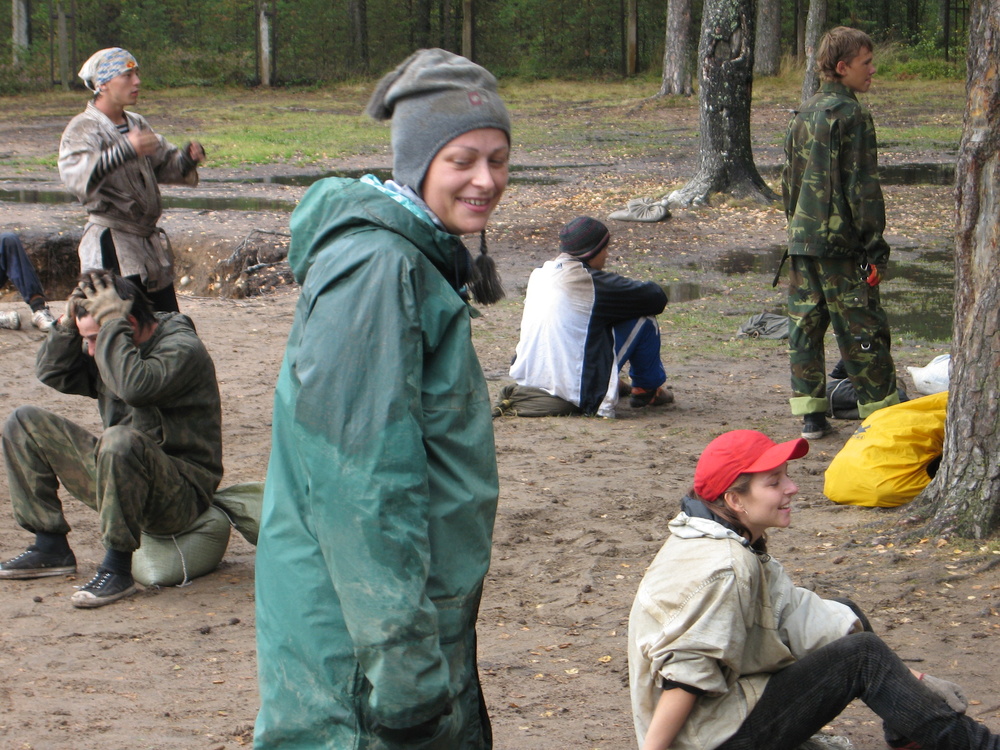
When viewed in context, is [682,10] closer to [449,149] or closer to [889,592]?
[889,592]

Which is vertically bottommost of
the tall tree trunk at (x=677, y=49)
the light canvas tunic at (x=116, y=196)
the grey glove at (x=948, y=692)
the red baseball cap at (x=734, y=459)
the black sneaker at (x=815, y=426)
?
the black sneaker at (x=815, y=426)

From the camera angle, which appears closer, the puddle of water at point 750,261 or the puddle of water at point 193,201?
the puddle of water at point 750,261

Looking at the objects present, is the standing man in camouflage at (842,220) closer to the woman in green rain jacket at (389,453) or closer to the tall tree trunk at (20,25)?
the woman in green rain jacket at (389,453)

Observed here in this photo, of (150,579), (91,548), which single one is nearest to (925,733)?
(150,579)

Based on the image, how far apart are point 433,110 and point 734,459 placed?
1375 millimetres

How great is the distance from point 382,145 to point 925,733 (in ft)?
71.4

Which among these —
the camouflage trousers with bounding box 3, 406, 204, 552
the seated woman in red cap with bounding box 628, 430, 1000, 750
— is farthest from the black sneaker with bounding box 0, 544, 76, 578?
the seated woman in red cap with bounding box 628, 430, 1000, 750

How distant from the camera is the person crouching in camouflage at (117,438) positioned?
4.48 meters

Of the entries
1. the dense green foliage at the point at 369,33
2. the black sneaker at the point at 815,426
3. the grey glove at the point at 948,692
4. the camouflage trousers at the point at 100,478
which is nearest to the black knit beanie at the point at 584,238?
the black sneaker at the point at 815,426

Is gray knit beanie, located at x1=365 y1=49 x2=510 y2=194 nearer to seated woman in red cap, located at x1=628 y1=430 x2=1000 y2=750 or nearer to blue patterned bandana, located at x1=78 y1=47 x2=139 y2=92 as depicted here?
seated woman in red cap, located at x1=628 y1=430 x2=1000 y2=750

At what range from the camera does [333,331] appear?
1742 millimetres

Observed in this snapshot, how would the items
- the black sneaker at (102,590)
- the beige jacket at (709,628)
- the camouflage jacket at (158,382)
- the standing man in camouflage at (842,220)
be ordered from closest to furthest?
the beige jacket at (709,628), the camouflage jacket at (158,382), the black sneaker at (102,590), the standing man in camouflage at (842,220)

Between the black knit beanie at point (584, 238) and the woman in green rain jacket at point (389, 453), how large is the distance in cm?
518

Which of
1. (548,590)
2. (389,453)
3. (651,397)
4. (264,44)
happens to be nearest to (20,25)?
(264,44)
